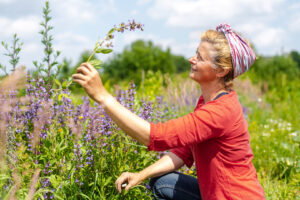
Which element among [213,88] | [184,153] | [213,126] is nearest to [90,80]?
[213,126]

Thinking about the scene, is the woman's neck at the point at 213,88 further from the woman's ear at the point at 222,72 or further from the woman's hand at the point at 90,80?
the woman's hand at the point at 90,80

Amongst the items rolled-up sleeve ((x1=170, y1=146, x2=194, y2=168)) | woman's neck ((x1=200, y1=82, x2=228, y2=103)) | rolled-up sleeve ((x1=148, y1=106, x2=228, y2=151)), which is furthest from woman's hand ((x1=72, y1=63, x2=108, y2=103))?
rolled-up sleeve ((x1=170, y1=146, x2=194, y2=168))

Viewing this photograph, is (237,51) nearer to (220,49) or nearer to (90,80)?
(220,49)

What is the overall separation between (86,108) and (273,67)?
1871cm

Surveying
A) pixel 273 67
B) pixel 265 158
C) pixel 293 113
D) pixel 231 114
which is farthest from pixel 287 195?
pixel 273 67

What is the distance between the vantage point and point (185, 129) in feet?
6.09

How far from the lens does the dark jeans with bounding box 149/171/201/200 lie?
2.53 metres

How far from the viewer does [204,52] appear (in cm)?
217

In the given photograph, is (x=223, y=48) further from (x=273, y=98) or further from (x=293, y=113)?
(x=273, y=98)

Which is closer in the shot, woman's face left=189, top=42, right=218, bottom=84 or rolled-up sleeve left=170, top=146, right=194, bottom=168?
woman's face left=189, top=42, right=218, bottom=84

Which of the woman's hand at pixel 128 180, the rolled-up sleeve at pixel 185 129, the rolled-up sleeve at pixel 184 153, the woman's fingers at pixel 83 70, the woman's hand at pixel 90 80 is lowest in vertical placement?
the woman's hand at pixel 128 180

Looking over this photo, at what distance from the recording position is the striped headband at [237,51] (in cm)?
213

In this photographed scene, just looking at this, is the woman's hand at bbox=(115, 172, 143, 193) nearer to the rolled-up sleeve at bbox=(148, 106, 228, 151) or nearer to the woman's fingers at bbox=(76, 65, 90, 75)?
the rolled-up sleeve at bbox=(148, 106, 228, 151)

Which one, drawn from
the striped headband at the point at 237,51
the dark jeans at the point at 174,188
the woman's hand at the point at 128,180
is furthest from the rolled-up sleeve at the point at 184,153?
the striped headband at the point at 237,51
